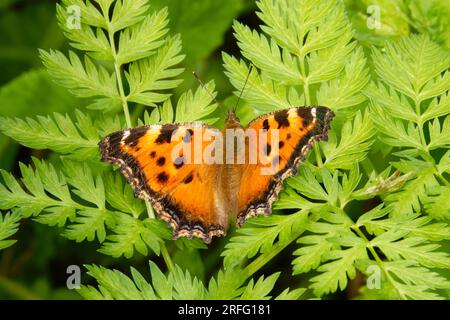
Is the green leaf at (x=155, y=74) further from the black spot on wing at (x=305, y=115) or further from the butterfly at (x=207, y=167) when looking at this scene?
the black spot on wing at (x=305, y=115)

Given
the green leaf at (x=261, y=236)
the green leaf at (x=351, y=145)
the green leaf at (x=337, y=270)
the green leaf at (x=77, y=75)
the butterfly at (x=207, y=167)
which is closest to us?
the green leaf at (x=337, y=270)

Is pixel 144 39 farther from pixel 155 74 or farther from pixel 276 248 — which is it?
pixel 276 248

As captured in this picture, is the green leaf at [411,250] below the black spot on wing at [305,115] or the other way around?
below

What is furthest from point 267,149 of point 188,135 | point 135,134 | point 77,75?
point 77,75

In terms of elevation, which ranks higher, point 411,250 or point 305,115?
point 305,115
